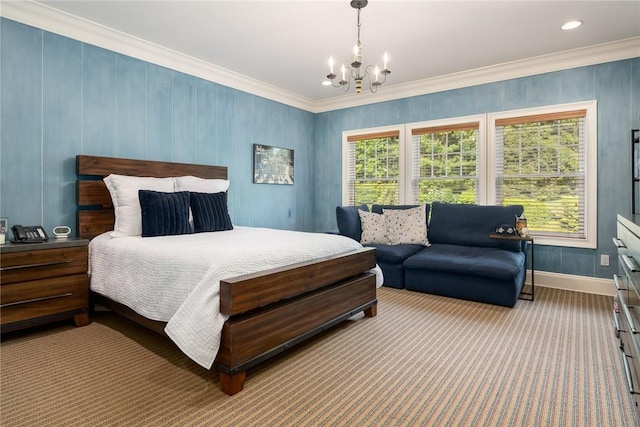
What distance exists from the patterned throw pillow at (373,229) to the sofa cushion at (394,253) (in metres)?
0.30

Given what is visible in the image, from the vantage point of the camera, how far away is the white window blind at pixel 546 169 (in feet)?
13.2

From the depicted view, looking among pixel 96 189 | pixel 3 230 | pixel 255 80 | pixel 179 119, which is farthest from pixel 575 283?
pixel 3 230

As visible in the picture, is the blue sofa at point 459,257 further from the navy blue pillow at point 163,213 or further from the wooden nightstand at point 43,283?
the wooden nightstand at point 43,283

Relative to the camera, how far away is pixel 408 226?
4.64 meters

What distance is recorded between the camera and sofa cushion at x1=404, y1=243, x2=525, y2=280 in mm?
3408

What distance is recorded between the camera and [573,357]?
237 cm

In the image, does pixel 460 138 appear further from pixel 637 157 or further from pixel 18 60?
pixel 18 60

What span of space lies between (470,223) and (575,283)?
4.18 feet

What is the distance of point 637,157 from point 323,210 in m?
4.05

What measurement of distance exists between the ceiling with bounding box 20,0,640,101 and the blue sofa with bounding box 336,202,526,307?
5.96 ft

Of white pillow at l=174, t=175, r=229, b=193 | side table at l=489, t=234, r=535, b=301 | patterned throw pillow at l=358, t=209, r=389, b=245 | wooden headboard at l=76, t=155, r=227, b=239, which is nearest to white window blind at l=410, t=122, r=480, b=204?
patterned throw pillow at l=358, t=209, r=389, b=245

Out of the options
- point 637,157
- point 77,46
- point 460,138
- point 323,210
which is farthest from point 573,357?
point 77,46

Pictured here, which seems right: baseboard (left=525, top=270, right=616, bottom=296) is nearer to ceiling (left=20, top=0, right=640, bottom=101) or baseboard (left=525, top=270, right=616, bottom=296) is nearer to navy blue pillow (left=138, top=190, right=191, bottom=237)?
ceiling (left=20, top=0, right=640, bottom=101)

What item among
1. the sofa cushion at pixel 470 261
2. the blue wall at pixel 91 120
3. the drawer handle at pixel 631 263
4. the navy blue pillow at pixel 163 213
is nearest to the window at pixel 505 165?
the sofa cushion at pixel 470 261
